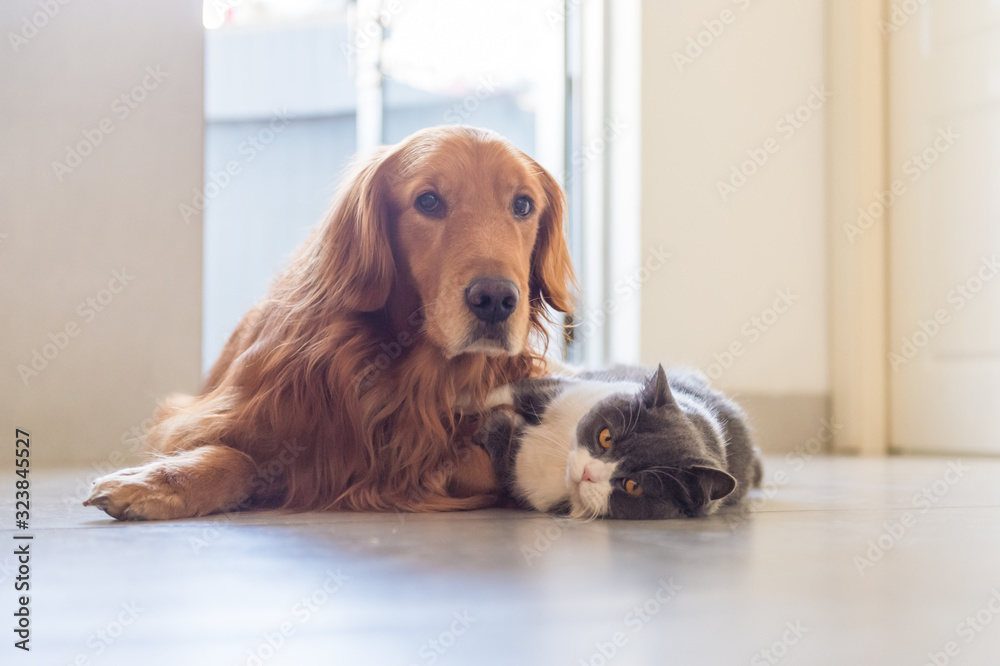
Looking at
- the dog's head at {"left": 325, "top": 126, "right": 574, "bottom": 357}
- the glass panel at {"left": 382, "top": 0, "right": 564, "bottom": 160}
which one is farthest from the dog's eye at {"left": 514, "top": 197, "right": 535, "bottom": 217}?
the glass panel at {"left": 382, "top": 0, "right": 564, "bottom": 160}

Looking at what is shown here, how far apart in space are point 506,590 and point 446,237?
0.93 m

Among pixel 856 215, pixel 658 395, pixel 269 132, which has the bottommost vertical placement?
pixel 658 395

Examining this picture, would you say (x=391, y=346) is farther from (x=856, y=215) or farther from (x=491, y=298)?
(x=856, y=215)

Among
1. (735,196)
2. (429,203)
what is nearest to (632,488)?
(429,203)

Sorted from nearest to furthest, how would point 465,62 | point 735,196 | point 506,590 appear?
point 506,590 → point 735,196 → point 465,62

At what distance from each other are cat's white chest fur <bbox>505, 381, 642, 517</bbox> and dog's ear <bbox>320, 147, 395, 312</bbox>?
45 centimetres

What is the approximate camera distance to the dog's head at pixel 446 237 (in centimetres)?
178

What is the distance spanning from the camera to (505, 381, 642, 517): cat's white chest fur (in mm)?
1731

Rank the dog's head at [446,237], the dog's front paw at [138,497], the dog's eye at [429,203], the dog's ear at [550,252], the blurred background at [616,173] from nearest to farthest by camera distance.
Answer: the dog's front paw at [138,497] < the dog's head at [446,237] < the dog's eye at [429,203] < the dog's ear at [550,252] < the blurred background at [616,173]

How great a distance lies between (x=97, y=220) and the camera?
3211 millimetres

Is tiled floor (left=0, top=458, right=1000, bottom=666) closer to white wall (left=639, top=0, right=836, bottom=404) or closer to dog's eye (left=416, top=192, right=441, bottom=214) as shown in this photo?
dog's eye (left=416, top=192, right=441, bottom=214)

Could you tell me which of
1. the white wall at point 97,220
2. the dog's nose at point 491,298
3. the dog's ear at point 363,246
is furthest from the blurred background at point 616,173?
the dog's nose at point 491,298

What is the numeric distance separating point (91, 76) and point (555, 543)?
273 centimetres

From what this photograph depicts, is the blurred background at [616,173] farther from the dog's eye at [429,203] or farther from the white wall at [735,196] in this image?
the dog's eye at [429,203]
